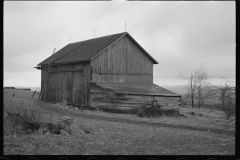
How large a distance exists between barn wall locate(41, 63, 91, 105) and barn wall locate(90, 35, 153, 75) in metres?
1.38

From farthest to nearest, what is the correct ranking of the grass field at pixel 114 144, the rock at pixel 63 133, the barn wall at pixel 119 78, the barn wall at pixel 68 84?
the barn wall at pixel 119 78, the barn wall at pixel 68 84, the rock at pixel 63 133, the grass field at pixel 114 144

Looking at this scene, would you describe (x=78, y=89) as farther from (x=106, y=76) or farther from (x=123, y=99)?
(x=123, y=99)

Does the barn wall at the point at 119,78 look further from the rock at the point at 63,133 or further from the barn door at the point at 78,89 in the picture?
the rock at the point at 63,133

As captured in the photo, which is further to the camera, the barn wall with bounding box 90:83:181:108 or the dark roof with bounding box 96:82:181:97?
the dark roof with bounding box 96:82:181:97

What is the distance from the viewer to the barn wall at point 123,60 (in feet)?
82.1

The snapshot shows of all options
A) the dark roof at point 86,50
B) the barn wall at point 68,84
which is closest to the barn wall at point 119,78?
the barn wall at point 68,84

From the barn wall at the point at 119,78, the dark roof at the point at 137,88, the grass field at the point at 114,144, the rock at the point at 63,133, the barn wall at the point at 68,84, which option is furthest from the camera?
the barn wall at the point at 119,78

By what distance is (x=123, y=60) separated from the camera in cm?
2670

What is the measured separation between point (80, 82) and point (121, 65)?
4.43 metres

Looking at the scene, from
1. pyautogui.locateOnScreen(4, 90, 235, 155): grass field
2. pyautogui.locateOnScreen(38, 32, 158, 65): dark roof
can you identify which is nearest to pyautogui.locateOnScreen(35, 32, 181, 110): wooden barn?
pyautogui.locateOnScreen(38, 32, 158, 65): dark roof

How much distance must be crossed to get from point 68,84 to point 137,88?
22.7 feet

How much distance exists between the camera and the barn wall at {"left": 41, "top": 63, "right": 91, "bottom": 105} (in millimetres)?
24781

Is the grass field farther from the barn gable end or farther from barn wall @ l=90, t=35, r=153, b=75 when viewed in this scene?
barn wall @ l=90, t=35, r=153, b=75

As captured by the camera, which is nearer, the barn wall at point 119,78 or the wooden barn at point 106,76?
the wooden barn at point 106,76
